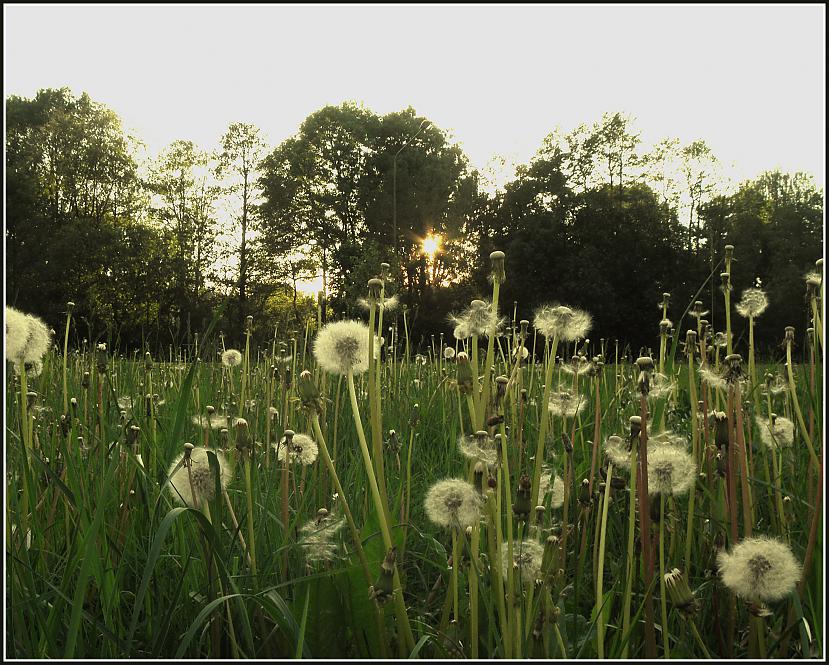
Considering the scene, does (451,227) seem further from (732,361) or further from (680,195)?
(732,361)

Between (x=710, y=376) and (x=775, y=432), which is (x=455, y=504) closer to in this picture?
(x=710, y=376)

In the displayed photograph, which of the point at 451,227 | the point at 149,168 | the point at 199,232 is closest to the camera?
the point at 149,168

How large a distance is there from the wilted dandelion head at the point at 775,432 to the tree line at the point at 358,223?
2.93 m

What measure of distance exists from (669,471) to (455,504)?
488 mm

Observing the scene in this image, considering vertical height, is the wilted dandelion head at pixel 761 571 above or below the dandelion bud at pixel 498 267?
below

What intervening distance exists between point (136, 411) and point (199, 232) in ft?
38.3

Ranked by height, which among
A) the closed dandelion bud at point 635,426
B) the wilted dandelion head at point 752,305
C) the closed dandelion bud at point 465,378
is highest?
the wilted dandelion head at point 752,305

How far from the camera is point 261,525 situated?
63.1 inches

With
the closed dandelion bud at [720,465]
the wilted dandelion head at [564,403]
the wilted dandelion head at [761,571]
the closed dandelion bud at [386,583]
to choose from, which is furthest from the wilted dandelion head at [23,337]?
the closed dandelion bud at [720,465]

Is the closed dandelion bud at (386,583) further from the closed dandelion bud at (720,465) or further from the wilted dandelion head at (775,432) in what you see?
the wilted dandelion head at (775,432)

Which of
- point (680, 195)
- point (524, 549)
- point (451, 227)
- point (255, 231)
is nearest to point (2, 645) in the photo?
point (524, 549)

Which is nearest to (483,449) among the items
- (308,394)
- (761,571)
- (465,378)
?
(465,378)

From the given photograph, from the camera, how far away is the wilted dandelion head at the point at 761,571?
3.44ft

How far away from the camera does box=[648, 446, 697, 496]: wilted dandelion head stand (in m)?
1.21
